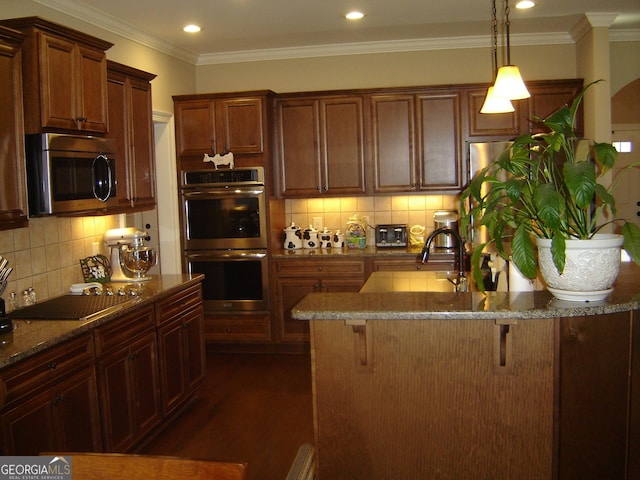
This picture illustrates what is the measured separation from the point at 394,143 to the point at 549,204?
362cm

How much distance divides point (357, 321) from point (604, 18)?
13.4 feet

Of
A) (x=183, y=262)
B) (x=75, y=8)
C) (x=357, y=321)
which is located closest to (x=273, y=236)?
(x=183, y=262)

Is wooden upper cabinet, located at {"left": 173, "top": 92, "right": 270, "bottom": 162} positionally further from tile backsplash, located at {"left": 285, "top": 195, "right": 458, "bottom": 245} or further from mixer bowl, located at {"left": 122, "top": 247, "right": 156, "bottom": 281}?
mixer bowl, located at {"left": 122, "top": 247, "right": 156, "bottom": 281}

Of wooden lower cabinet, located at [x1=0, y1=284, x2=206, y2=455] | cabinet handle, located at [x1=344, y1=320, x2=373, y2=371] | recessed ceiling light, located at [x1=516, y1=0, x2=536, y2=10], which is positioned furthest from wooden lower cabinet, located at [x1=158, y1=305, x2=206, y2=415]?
recessed ceiling light, located at [x1=516, y1=0, x2=536, y2=10]

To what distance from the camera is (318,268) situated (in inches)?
217

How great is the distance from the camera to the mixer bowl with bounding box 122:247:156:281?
161 inches

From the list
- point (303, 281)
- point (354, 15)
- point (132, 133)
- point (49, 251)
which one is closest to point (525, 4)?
point (354, 15)

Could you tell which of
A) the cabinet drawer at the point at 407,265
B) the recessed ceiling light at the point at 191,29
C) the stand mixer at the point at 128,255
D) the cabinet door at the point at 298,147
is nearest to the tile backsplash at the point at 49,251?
the stand mixer at the point at 128,255

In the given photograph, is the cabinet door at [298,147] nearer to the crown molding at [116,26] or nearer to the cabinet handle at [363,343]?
the crown molding at [116,26]

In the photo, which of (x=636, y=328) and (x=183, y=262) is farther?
(x=183, y=262)

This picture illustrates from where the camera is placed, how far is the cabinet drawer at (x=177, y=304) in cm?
379

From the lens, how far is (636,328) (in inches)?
86.4

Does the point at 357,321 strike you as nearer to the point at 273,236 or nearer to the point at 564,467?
the point at 564,467

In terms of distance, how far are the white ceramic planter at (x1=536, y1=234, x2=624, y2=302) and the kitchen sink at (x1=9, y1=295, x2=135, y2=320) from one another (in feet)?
7.05
